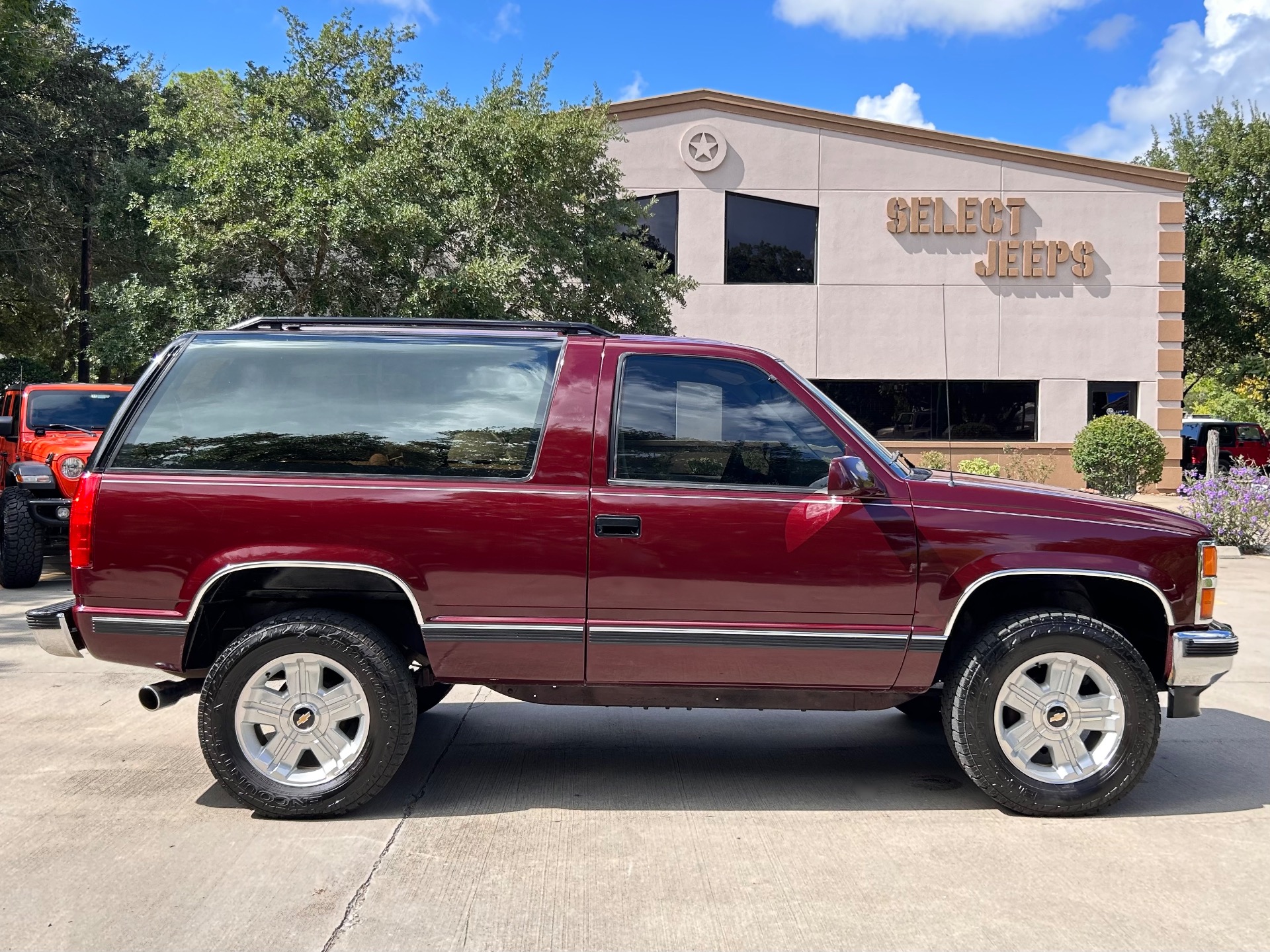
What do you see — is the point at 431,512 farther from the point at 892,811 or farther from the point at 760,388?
the point at 892,811

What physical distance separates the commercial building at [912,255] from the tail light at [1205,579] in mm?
17091

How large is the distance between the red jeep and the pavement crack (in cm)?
588

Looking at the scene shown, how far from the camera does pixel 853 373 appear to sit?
21.4m

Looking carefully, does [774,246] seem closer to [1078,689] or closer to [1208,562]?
[1208,562]

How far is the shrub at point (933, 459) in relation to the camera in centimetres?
1870

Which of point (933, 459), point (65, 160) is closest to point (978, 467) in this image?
point (933, 459)

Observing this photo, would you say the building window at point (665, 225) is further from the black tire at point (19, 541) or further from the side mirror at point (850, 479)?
the side mirror at point (850, 479)

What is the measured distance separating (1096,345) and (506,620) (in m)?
20.5

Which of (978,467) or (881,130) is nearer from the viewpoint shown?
(978,467)

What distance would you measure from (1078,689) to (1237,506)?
10.3 m

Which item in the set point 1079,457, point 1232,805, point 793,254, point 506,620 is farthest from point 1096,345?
point 506,620

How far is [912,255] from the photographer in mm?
21438

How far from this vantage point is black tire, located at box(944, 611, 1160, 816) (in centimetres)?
422

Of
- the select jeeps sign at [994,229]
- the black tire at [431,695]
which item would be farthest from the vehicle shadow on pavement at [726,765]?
the select jeeps sign at [994,229]
